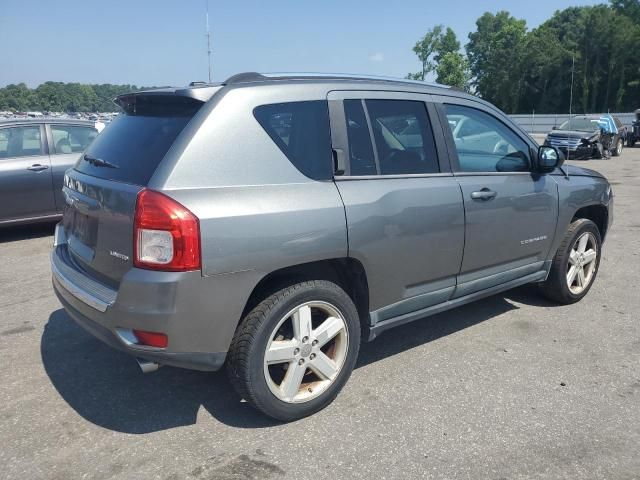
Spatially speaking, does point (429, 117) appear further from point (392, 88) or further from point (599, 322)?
point (599, 322)

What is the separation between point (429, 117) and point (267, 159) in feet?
4.47

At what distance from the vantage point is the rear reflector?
2.60m

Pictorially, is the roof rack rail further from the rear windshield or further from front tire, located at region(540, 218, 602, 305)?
front tire, located at region(540, 218, 602, 305)

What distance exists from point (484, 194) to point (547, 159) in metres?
0.86

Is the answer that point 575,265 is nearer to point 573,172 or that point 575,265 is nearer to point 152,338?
point 573,172

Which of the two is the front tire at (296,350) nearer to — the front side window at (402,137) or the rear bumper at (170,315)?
the rear bumper at (170,315)

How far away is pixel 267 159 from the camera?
9.31 feet

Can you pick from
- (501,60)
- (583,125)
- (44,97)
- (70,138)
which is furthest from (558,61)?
(70,138)

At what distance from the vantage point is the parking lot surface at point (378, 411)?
266 centimetres

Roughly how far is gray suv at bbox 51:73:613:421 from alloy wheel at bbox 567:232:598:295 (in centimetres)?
119

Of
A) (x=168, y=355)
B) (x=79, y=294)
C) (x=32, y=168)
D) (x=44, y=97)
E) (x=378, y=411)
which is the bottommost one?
(x=378, y=411)

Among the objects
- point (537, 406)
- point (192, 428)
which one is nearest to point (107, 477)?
point (192, 428)

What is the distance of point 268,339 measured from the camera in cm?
283

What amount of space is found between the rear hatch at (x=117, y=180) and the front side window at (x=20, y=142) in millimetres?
4735
